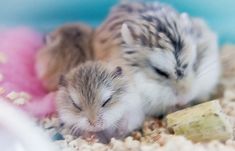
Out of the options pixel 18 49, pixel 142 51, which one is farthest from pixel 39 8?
pixel 142 51

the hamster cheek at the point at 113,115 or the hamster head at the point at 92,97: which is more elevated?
the hamster head at the point at 92,97

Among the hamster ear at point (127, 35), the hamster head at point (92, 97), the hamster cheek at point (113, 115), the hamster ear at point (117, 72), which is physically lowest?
the hamster cheek at point (113, 115)

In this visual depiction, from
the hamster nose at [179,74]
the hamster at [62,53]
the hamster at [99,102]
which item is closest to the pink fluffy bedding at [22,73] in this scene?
the hamster at [62,53]

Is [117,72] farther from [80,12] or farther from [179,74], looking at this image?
[80,12]

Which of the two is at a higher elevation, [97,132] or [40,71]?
[40,71]

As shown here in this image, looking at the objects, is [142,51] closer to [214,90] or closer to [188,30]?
[188,30]

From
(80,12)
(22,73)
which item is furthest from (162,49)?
(80,12)

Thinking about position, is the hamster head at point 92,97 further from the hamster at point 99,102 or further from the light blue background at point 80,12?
the light blue background at point 80,12
